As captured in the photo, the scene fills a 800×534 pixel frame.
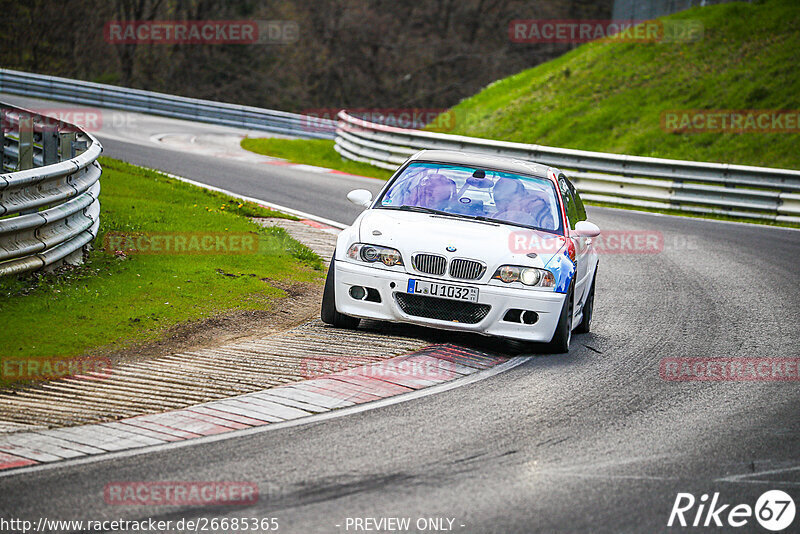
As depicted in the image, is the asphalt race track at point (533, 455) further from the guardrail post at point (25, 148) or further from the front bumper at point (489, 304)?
the guardrail post at point (25, 148)

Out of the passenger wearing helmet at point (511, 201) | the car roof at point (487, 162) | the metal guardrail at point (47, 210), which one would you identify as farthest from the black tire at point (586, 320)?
the metal guardrail at point (47, 210)

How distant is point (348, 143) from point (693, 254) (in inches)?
536

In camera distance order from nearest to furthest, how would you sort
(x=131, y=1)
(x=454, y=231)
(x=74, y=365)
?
(x=74, y=365), (x=454, y=231), (x=131, y=1)

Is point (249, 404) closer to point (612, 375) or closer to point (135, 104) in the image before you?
point (612, 375)

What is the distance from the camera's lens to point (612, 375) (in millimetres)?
8102

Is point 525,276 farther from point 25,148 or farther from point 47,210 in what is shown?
point 25,148

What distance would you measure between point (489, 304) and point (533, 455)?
262cm

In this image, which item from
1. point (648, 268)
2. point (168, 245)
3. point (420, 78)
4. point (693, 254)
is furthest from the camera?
point (420, 78)

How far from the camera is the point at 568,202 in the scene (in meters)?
10.0

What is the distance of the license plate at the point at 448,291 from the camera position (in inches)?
332

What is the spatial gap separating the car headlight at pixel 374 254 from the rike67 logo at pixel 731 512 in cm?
384

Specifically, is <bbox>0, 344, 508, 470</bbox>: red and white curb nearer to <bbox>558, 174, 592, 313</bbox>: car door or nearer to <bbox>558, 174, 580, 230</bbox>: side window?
<bbox>558, 174, 592, 313</bbox>: car door

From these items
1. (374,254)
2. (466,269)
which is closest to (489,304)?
(466,269)

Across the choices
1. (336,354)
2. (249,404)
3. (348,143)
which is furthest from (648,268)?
(348,143)
